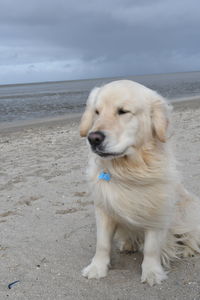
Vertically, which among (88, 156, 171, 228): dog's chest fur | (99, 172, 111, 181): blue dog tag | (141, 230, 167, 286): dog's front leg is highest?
(99, 172, 111, 181): blue dog tag

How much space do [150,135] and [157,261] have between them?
3.49 feet

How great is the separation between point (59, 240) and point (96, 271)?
2.59ft

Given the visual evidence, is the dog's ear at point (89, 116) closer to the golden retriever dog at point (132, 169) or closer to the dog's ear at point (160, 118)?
the golden retriever dog at point (132, 169)

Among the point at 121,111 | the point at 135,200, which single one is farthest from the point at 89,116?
the point at 135,200

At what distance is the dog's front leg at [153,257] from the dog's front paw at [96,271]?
327mm

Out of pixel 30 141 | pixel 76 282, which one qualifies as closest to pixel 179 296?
pixel 76 282

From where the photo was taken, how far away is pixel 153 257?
298cm

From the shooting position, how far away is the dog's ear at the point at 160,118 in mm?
2777

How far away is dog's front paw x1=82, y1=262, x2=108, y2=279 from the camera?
2.97 meters

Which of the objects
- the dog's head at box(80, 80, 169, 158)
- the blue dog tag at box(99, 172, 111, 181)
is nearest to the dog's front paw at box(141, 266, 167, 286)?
the blue dog tag at box(99, 172, 111, 181)

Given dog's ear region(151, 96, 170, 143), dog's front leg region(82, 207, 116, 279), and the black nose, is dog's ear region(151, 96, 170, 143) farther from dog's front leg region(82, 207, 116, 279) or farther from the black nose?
dog's front leg region(82, 207, 116, 279)

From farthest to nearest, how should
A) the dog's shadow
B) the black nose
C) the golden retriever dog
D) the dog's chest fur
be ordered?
the dog's shadow < the dog's chest fur < the golden retriever dog < the black nose

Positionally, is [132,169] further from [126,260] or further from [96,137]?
[126,260]

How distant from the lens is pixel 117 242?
359cm
